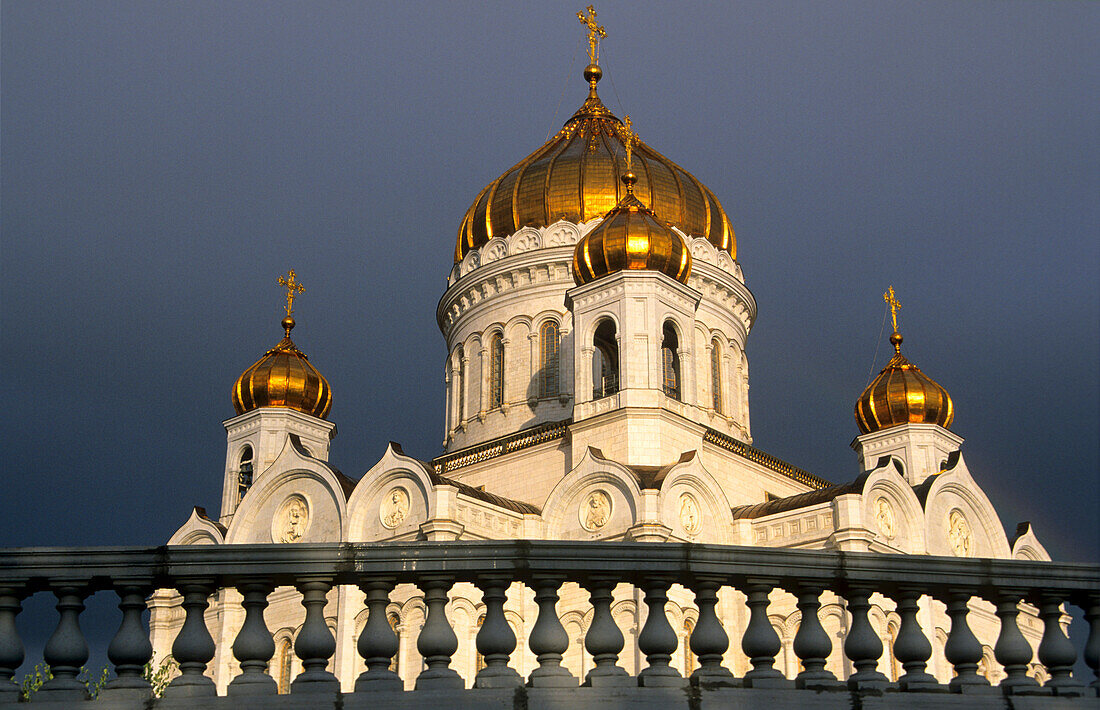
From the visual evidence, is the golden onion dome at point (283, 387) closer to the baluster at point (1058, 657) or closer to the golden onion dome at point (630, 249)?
the golden onion dome at point (630, 249)

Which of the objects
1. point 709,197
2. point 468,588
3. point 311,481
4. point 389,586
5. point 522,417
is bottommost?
point 389,586

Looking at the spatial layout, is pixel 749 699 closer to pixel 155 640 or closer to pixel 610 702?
pixel 610 702

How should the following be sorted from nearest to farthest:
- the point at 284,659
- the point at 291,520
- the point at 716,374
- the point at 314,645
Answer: the point at 314,645 < the point at 284,659 < the point at 291,520 < the point at 716,374

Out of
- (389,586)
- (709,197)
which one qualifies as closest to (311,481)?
(709,197)

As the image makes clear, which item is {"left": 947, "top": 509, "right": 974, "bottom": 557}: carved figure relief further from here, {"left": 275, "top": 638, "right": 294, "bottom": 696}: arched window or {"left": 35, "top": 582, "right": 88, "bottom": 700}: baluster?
{"left": 35, "top": 582, "right": 88, "bottom": 700}: baluster

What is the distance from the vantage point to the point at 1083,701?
16.0 feet

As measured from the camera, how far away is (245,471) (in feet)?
94.2

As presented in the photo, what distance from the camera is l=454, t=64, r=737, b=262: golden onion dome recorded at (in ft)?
97.7

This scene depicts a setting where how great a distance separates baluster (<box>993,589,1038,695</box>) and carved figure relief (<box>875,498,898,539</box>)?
59.4 ft

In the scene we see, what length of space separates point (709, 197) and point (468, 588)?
14798 millimetres

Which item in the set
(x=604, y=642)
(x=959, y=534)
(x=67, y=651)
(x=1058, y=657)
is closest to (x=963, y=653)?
(x=1058, y=657)

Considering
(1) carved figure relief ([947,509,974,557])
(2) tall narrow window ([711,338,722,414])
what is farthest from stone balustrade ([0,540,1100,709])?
(2) tall narrow window ([711,338,722,414])

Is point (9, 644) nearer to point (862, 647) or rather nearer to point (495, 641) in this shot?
point (495, 641)

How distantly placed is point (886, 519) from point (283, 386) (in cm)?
1389
